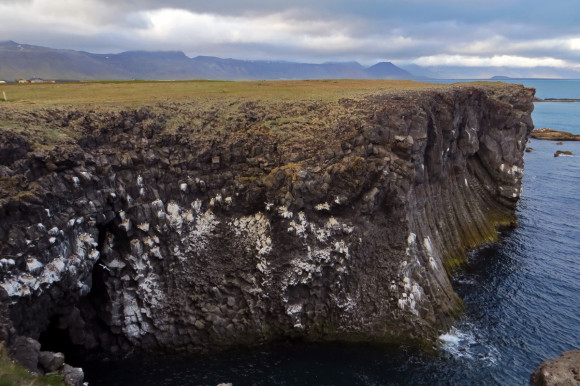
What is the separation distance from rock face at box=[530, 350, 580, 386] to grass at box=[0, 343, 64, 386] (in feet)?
130

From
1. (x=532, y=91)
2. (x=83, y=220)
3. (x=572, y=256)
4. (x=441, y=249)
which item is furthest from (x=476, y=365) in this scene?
(x=532, y=91)

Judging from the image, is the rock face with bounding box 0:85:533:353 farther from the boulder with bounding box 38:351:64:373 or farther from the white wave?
the boulder with bounding box 38:351:64:373

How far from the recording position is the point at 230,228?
146 ft

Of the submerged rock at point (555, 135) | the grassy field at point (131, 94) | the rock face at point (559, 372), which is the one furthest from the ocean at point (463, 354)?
the submerged rock at point (555, 135)

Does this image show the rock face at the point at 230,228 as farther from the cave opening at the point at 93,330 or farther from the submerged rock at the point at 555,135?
the submerged rock at the point at 555,135

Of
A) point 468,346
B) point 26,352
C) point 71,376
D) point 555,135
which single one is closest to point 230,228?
point 71,376

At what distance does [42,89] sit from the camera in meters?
60.8

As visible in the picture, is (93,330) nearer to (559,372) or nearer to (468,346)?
(468,346)

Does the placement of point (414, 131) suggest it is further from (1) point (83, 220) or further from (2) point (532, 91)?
(2) point (532, 91)

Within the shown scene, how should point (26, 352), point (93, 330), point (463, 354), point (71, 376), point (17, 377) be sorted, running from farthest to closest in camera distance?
point (463, 354) → point (93, 330) → point (71, 376) → point (26, 352) → point (17, 377)

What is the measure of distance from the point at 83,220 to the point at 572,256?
2655 inches

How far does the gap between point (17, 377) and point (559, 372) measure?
43143mm

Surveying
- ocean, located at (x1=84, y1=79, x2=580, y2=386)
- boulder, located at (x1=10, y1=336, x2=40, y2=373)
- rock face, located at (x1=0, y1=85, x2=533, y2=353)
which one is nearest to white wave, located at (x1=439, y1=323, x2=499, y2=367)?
Result: ocean, located at (x1=84, y1=79, x2=580, y2=386)

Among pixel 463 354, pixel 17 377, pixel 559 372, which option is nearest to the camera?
pixel 17 377
